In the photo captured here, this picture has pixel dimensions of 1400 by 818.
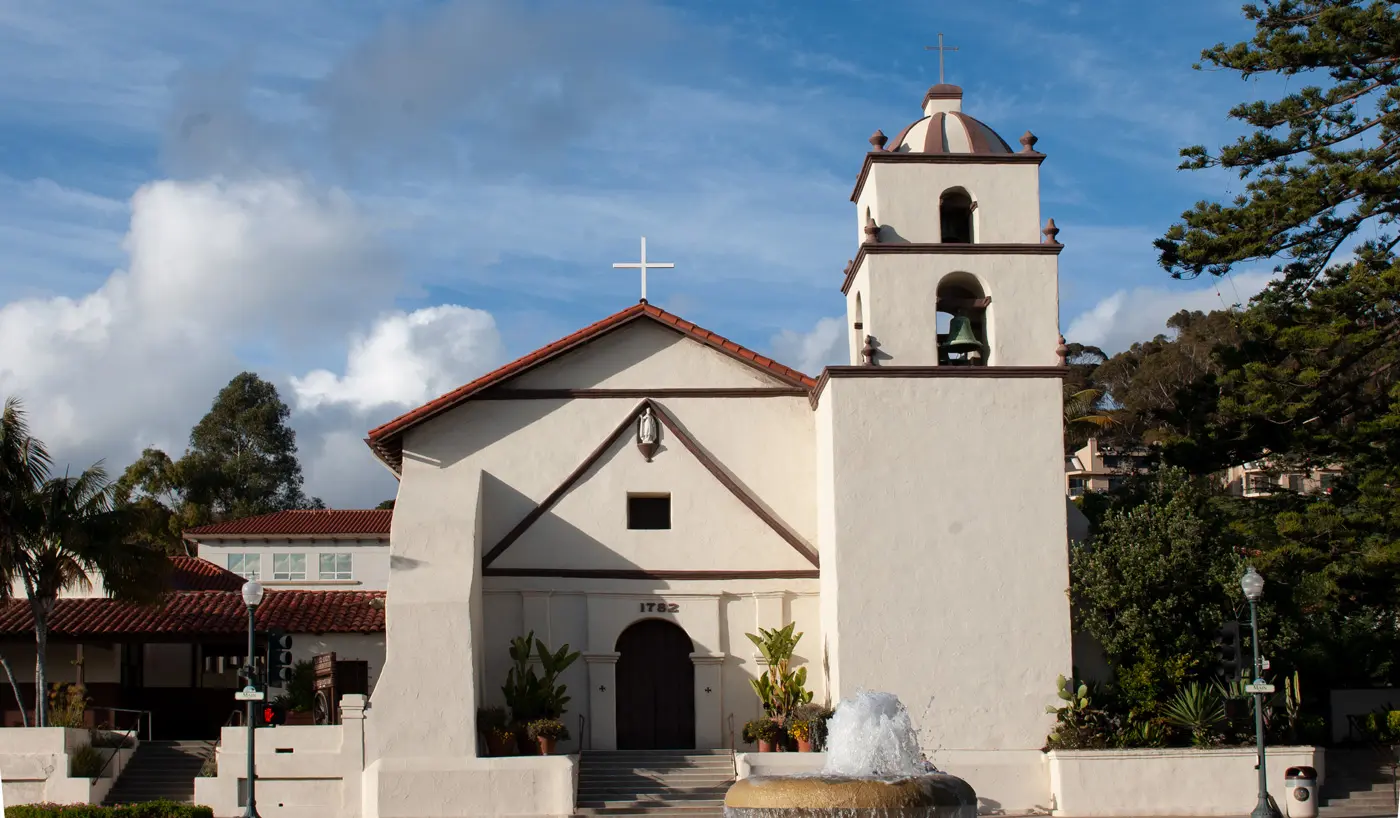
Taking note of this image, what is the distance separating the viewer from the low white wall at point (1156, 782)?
72.1 ft

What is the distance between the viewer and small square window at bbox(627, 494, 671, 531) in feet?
85.9

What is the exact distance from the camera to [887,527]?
76.1 ft

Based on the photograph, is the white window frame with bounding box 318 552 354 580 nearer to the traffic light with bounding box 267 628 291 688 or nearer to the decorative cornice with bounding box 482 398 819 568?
the decorative cornice with bounding box 482 398 819 568

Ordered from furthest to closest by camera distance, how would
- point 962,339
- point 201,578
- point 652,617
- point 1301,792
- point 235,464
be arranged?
point 235,464, point 201,578, point 652,617, point 962,339, point 1301,792

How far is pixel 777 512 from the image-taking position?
26.1 meters

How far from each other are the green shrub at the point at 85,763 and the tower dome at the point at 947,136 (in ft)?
52.6

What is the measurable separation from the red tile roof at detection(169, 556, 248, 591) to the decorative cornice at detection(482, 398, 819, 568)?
1338 cm

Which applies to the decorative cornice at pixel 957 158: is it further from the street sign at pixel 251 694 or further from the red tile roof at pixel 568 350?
the street sign at pixel 251 694

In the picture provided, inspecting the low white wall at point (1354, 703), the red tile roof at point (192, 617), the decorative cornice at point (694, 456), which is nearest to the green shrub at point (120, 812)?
the red tile roof at point (192, 617)

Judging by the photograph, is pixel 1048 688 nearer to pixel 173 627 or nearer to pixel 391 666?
pixel 391 666

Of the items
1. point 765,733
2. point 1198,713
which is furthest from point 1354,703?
point 765,733

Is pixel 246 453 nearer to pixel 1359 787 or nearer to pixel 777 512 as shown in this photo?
pixel 777 512

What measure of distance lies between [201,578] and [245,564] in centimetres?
783

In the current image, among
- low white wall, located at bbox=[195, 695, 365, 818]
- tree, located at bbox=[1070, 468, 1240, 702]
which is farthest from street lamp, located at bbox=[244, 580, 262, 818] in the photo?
tree, located at bbox=[1070, 468, 1240, 702]
